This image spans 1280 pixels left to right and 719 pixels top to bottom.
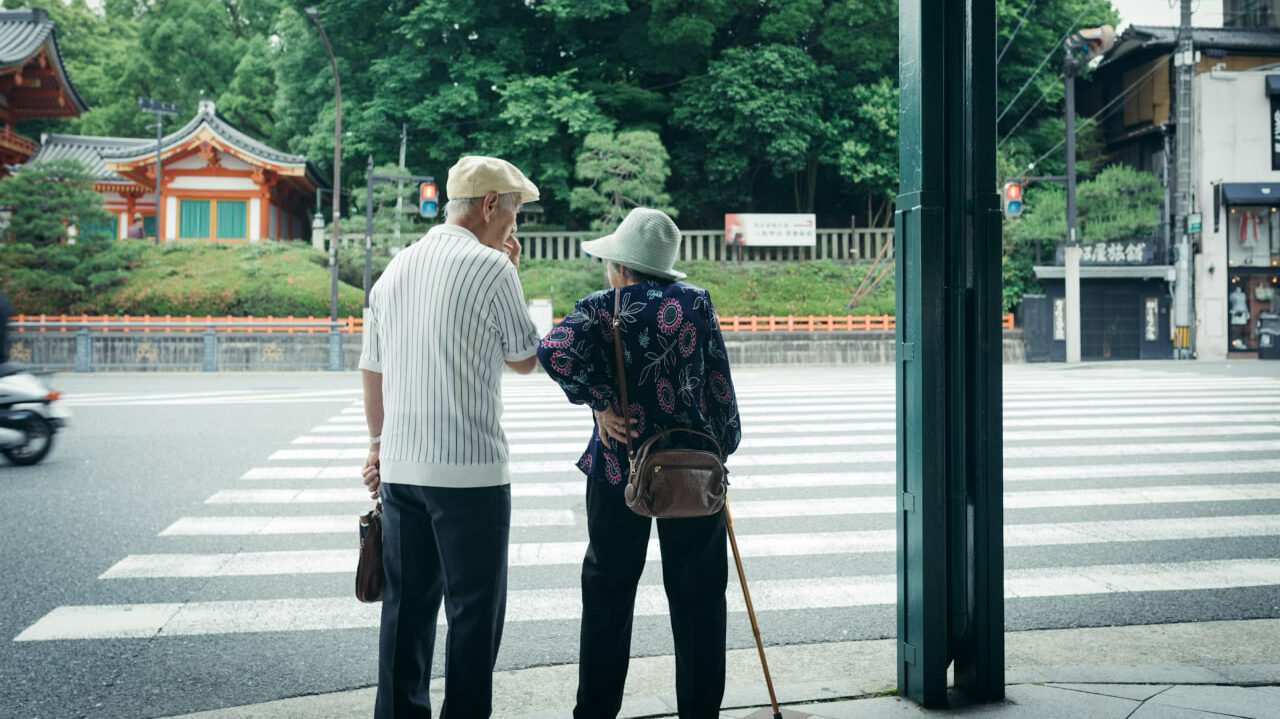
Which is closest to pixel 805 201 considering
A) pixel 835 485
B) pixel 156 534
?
pixel 835 485

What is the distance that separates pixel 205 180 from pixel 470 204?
103ft

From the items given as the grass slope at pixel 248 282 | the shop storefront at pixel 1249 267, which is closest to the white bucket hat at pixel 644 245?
the grass slope at pixel 248 282

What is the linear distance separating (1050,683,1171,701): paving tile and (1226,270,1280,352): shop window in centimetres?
2779

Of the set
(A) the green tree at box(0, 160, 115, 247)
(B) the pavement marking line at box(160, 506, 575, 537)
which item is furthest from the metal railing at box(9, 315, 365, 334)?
(B) the pavement marking line at box(160, 506, 575, 537)

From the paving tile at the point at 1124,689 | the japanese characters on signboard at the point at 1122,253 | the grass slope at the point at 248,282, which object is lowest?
the paving tile at the point at 1124,689

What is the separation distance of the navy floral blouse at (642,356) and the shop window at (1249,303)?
2913 cm

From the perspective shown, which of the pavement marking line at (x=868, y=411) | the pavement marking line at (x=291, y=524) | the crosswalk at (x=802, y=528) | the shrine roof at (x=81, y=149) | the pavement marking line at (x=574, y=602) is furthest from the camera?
the shrine roof at (x=81, y=149)

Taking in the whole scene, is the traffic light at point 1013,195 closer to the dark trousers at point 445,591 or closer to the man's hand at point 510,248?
the man's hand at point 510,248

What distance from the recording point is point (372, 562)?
8.98 ft

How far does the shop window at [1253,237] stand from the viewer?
26297mm

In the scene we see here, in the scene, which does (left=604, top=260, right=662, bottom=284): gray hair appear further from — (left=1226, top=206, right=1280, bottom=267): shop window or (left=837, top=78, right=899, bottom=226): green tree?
(left=1226, top=206, right=1280, bottom=267): shop window

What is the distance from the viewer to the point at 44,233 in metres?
23.1

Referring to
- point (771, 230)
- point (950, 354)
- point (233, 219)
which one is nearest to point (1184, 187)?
point (771, 230)

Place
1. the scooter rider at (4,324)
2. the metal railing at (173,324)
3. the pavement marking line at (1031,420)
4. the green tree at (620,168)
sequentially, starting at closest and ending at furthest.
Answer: the scooter rider at (4,324) < the pavement marking line at (1031,420) < the metal railing at (173,324) < the green tree at (620,168)
